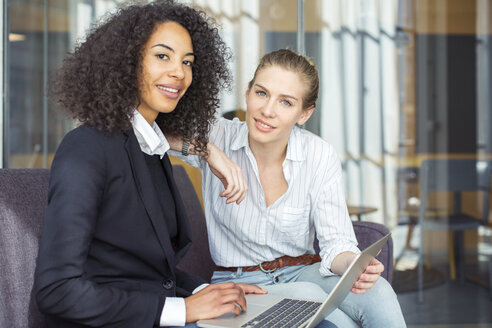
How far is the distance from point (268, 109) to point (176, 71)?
46 cm

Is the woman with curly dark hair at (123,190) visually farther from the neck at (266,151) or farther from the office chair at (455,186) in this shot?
the office chair at (455,186)

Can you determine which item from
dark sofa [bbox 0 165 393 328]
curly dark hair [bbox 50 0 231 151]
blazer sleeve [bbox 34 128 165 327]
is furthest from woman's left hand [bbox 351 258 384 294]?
dark sofa [bbox 0 165 393 328]

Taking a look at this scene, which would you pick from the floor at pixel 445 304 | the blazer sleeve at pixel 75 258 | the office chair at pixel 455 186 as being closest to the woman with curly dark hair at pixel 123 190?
the blazer sleeve at pixel 75 258

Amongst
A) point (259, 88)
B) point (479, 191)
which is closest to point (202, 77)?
point (259, 88)

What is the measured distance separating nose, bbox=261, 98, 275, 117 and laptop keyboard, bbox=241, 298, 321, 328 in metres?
0.61

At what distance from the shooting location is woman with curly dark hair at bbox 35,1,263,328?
1.06 metres

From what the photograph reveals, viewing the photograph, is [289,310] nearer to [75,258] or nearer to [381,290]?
[381,290]

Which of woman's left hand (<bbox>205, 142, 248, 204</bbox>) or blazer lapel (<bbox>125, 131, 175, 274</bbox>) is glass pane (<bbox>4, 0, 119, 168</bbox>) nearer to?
woman's left hand (<bbox>205, 142, 248, 204</bbox>)

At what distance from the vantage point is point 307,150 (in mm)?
1836

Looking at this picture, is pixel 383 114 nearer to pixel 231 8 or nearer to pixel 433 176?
pixel 433 176

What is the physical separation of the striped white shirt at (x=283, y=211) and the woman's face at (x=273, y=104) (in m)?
0.09

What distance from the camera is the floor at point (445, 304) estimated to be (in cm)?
348

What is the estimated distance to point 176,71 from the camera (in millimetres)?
1348

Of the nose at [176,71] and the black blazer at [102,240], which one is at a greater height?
the nose at [176,71]
